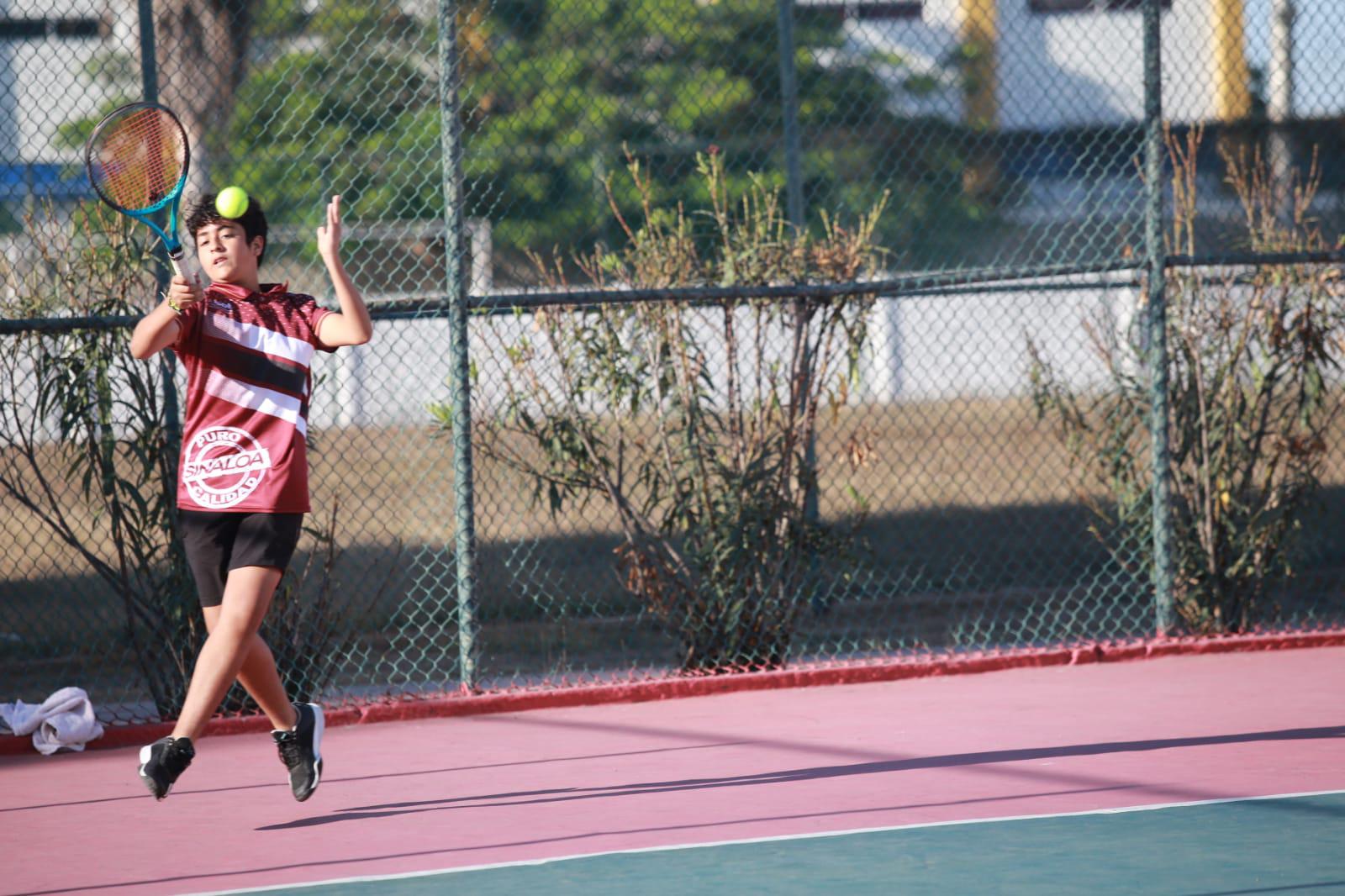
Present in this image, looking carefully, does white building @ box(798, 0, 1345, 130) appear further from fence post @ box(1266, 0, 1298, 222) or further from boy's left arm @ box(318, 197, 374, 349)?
boy's left arm @ box(318, 197, 374, 349)

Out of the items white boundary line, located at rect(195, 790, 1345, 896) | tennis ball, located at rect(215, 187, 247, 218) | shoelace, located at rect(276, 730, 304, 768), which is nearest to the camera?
white boundary line, located at rect(195, 790, 1345, 896)

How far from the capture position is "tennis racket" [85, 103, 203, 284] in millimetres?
5402

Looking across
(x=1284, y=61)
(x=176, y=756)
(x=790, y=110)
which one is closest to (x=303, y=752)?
(x=176, y=756)

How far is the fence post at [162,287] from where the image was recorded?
674 cm

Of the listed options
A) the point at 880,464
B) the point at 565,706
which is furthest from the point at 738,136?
the point at 565,706

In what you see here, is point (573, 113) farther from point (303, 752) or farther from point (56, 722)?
point (303, 752)

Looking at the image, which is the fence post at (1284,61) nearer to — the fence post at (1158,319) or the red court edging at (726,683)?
the fence post at (1158,319)

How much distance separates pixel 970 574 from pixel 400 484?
7.57m

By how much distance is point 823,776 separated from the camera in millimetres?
5594

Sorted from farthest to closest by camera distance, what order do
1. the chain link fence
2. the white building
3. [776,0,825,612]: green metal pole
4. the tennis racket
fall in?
1. the white building
2. [776,0,825,612]: green metal pole
3. the chain link fence
4. the tennis racket

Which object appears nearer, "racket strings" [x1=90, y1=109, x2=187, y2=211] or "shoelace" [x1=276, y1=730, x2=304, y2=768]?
"shoelace" [x1=276, y1=730, x2=304, y2=768]

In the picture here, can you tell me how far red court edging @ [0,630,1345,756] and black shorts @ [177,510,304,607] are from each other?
5.45 feet

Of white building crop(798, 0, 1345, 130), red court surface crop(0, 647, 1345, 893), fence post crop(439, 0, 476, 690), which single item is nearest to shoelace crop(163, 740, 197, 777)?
red court surface crop(0, 647, 1345, 893)

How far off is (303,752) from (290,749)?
41 millimetres
